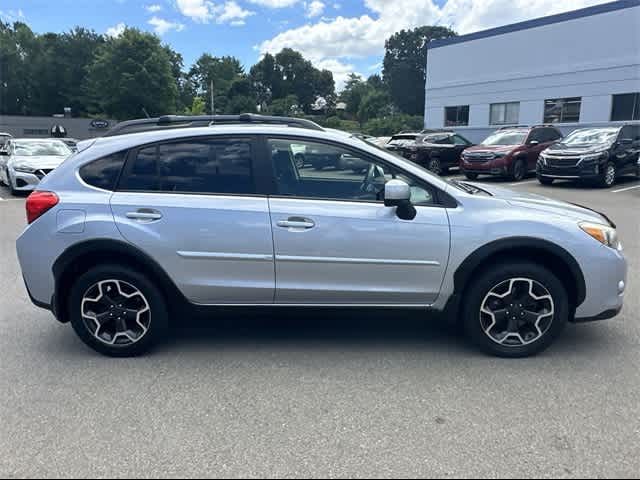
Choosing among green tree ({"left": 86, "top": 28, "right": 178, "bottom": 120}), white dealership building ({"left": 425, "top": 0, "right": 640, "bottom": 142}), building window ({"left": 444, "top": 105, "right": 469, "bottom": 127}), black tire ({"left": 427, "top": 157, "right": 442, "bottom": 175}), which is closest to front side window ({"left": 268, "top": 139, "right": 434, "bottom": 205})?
black tire ({"left": 427, "top": 157, "right": 442, "bottom": 175})

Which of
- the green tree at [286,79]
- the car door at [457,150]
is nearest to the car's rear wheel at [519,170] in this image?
the car door at [457,150]

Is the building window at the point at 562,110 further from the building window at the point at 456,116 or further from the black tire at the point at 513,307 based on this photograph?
the black tire at the point at 513,307

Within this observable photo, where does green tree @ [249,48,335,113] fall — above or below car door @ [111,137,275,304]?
above

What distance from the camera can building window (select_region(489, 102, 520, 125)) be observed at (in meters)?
27.6

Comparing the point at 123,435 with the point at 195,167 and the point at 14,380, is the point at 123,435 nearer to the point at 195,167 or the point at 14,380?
the point at 14,380

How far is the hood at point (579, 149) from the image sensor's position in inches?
557

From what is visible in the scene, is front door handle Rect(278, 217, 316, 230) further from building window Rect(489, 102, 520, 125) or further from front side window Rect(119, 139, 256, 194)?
building window Rect(489, 102, 520, 125)

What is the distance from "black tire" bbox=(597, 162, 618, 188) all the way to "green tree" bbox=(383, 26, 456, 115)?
225 ft

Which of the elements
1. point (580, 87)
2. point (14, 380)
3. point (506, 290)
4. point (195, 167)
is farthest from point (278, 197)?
point (580, 87)

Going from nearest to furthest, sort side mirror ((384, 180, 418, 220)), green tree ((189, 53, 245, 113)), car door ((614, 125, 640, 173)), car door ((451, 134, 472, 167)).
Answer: side mirror ((384, 180, 418, 220)) → car door ((614, 125, 640, 173)) → car door ((451, 134, 472, 167)) → green tree ((189, 53, 245, 113))

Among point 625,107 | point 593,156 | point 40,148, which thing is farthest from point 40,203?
point 625,107

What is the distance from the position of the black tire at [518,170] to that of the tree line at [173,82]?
60.3ft

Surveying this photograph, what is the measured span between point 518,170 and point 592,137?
2.24 m

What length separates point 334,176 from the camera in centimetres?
378
